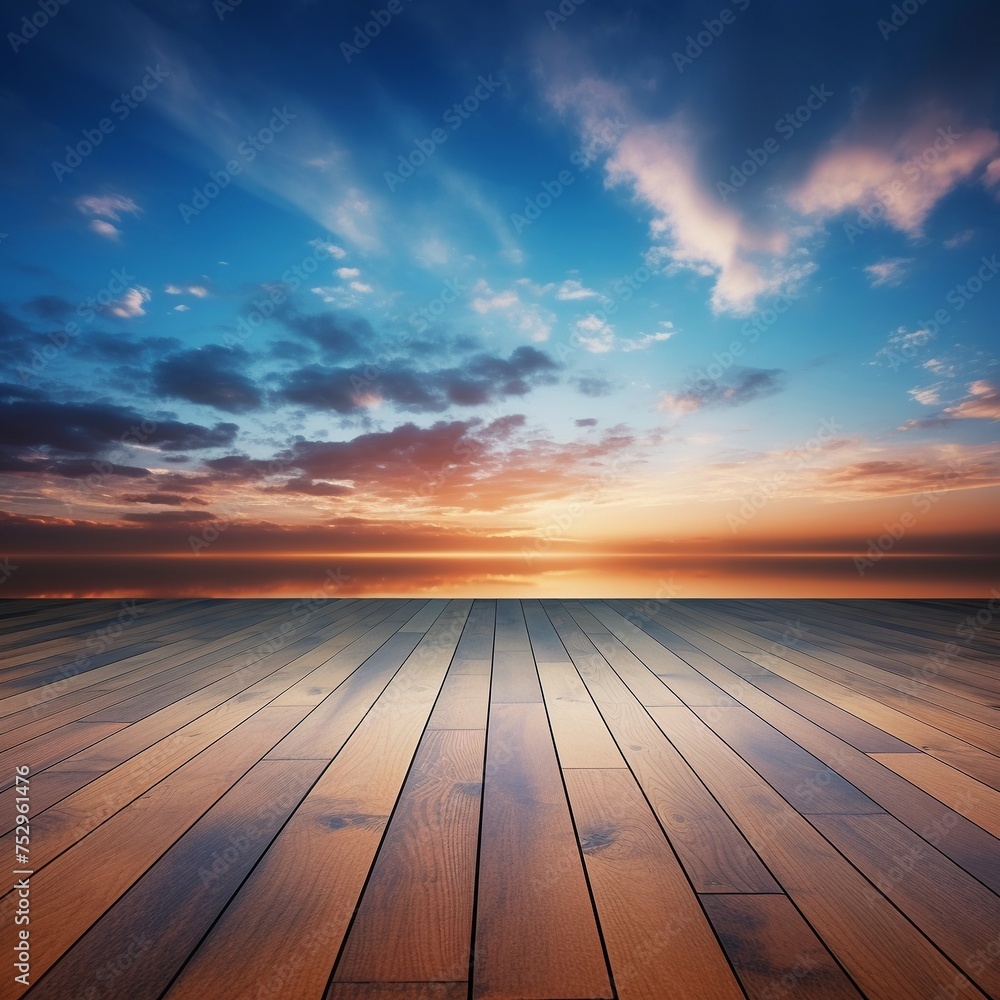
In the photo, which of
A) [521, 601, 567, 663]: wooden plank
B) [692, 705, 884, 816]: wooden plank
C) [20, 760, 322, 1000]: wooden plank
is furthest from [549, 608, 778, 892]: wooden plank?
[20, 760, 322, 1000]: wooden plank

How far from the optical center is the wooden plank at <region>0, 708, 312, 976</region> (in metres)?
0.86

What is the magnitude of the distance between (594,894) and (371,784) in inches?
26.6

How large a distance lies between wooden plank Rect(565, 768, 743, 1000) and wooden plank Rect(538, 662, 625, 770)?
0.70ft

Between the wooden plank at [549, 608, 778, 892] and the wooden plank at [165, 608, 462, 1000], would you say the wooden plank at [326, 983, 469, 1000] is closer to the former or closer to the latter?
the wooden plank at [165, 608, 462, 1000]

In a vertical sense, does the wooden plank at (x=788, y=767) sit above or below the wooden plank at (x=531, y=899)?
below

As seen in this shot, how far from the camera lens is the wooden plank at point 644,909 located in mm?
751

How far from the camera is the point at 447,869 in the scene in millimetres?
1010

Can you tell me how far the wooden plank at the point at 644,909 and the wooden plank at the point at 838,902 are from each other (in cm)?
20

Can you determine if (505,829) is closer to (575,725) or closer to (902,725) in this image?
(575,725)

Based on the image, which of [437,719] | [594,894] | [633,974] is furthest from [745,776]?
[437,719]

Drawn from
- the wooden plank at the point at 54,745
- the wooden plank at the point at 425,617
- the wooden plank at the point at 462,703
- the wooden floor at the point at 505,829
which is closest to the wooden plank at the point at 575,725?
the wooden floor at the point at 505,829

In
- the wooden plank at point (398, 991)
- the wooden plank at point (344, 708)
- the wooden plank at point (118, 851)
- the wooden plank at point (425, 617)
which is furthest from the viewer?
the wooden plank at point (425, 617)

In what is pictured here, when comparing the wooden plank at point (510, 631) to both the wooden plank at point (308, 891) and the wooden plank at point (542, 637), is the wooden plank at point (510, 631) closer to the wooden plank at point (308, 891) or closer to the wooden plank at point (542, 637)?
the wooden plank at point (542, 637)

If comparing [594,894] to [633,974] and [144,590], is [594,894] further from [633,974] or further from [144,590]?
[144,590]
